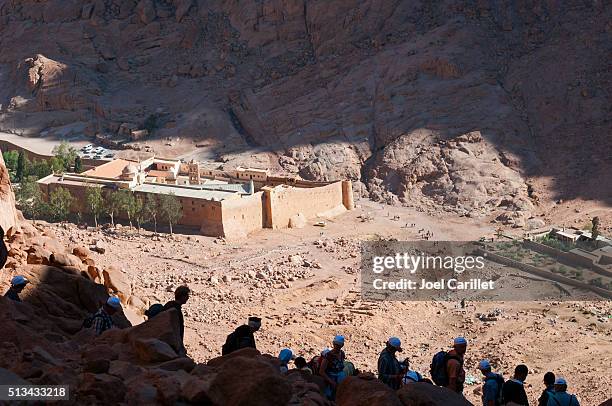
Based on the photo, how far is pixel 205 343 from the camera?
26062mm

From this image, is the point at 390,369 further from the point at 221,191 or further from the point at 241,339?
the point at 221,191

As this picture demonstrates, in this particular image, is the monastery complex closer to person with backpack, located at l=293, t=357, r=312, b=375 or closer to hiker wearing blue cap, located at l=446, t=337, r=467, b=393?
person with backpack, located at l=293, t=357, r=312, b=375

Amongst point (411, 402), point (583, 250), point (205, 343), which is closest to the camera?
point (411, 402)

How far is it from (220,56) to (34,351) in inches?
2171

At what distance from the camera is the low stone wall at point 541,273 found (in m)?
33.5

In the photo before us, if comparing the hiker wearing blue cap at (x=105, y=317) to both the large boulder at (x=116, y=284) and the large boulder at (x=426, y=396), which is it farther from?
the large boulder at (x=116, y=284)

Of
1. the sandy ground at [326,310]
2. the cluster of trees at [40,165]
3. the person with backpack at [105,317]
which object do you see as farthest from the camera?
the cluster of trees at [40,165]

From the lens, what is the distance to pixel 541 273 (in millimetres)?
35969

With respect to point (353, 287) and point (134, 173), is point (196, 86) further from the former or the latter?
point (353, 287)

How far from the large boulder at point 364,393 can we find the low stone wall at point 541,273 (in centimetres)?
2370

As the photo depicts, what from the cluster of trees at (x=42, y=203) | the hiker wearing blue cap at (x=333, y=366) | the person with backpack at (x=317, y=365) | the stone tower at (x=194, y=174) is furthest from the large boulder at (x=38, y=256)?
the stone tower at (x=194, y=174)

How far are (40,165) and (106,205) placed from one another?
11.0m

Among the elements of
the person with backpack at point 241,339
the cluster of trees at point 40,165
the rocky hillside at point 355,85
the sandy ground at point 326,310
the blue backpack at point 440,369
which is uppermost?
the rocky hillside at point 355,85

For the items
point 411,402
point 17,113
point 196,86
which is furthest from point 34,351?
point 17,113
